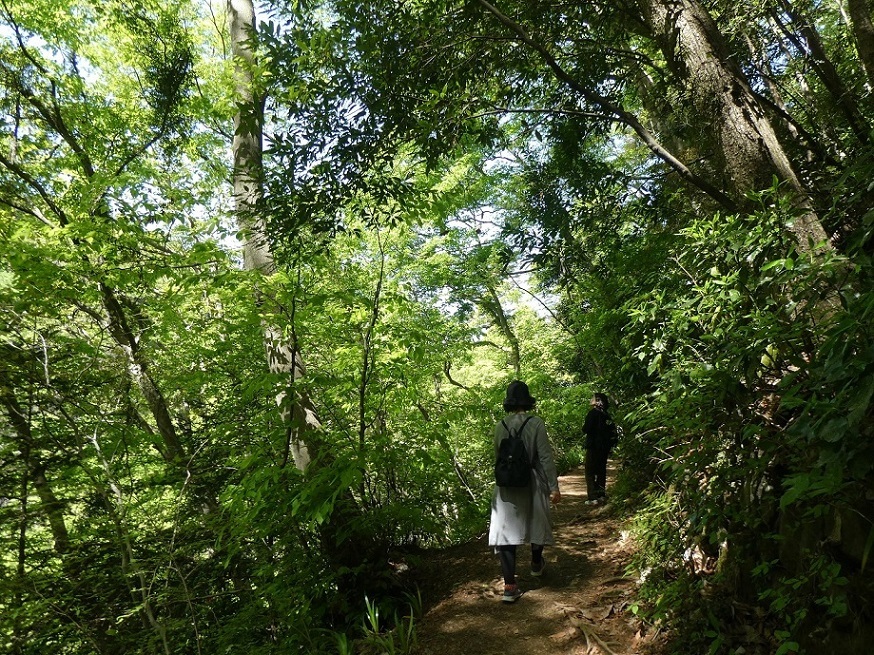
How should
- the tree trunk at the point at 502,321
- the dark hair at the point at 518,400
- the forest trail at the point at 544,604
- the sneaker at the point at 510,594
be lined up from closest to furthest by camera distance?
the forest trail at the point at 544,604 → the sneaker at the point at 510,594 → the dark hair at the point at 518,400 → the tree trunk at the point at 502,321

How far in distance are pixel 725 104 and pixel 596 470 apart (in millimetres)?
5219

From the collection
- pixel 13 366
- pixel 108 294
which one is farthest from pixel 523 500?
pixel 108 294

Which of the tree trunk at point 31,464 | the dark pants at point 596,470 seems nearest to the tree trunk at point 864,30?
the dark pants at point 596,470

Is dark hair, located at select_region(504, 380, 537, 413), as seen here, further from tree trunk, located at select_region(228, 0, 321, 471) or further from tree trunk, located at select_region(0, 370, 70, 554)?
tree trunk, located at select_region(0, 370, 70, 554)

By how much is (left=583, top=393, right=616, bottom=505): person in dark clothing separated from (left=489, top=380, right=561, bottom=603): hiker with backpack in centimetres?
250

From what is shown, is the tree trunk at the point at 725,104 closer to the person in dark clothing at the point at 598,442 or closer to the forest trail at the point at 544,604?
the forest trail at the point at 544,604

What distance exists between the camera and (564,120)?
239 inches

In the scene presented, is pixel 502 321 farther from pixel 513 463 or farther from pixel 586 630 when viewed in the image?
pixel 586 630

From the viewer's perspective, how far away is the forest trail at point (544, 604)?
3342mm

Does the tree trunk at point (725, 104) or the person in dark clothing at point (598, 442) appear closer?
the tree trunk at point (725, 104)

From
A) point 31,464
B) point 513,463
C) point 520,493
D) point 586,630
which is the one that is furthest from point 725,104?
point 31,464

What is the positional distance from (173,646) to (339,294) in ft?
12.3

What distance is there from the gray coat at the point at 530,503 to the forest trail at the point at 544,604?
0.52 metres

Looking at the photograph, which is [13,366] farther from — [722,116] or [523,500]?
[722,116]
